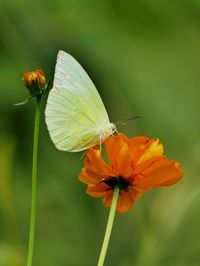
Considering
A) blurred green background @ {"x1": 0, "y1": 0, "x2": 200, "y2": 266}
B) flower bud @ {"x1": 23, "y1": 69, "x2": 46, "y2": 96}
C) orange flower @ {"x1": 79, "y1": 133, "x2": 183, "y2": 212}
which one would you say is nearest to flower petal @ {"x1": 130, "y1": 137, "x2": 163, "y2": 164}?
orange flower @ {"x1": 79, "y1": 133, "x2": 183, "y2": 212}

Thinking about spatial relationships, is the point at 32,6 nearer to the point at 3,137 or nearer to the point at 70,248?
the point at 3,137

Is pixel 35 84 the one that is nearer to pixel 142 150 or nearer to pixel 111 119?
pixel 142 150

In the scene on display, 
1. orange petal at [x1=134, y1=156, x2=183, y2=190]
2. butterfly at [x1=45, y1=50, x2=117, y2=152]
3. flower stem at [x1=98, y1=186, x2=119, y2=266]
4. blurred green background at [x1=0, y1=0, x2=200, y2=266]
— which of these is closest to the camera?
flower stem at [x1=98, y1=186, x2=119, y2=266]

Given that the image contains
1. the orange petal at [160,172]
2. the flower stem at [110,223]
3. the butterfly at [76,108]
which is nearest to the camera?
the flower stem at [110,223]

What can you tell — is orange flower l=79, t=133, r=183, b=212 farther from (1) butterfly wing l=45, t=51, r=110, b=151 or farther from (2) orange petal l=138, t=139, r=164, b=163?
(1) butterfly wing l=45, t=51, r=110, b=151

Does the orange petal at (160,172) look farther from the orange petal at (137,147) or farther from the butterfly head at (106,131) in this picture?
the butterfly head at (106,131)

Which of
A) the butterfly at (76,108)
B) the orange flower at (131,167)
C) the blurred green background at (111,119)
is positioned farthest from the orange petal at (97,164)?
the blurred green background at (111,119)
